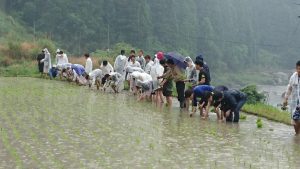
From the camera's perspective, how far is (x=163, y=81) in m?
15.6

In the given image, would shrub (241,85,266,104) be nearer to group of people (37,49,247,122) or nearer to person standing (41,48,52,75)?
group of people (37,49,247,122)

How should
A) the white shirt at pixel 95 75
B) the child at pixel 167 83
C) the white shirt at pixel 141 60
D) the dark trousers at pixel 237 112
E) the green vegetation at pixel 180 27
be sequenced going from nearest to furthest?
the dark trousers at pixel 237 112, the child at pixel 167 83, the white shirt at pixel 95 75, the white shirt at pixel 141 60, the green vegetation at pixel 180 27

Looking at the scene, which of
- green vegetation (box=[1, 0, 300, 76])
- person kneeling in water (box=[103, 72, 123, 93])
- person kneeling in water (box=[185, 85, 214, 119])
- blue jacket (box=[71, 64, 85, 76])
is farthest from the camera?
green vegetation (box=[1, 0, 300, 76])

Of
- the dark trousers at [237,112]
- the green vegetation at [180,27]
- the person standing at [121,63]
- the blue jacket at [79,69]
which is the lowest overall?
the dark trousers at [237,112]

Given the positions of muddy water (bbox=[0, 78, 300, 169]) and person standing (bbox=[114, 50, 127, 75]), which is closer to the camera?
muddy water (bbox=[0, 78, 300, 169])

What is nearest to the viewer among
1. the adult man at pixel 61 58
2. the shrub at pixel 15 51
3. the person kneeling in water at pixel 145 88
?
the person kneeling in water at pixel 145 88

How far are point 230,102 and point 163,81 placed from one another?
320cm

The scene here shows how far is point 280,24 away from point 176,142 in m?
112

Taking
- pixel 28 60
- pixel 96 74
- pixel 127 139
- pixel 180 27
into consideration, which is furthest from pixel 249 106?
pixel 180 27

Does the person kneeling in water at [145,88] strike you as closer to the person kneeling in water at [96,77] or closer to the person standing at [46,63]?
the person kneeling in water at [96,77]

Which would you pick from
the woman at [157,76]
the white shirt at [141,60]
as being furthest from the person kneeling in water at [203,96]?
the white shirt at [141,60]

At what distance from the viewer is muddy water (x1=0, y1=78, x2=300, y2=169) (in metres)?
8.09

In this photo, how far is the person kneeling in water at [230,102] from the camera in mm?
12938

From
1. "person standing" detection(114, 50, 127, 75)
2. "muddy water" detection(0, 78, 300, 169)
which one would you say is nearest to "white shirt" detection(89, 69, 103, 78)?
"person standing" detection(114, 50, 127, 75)
